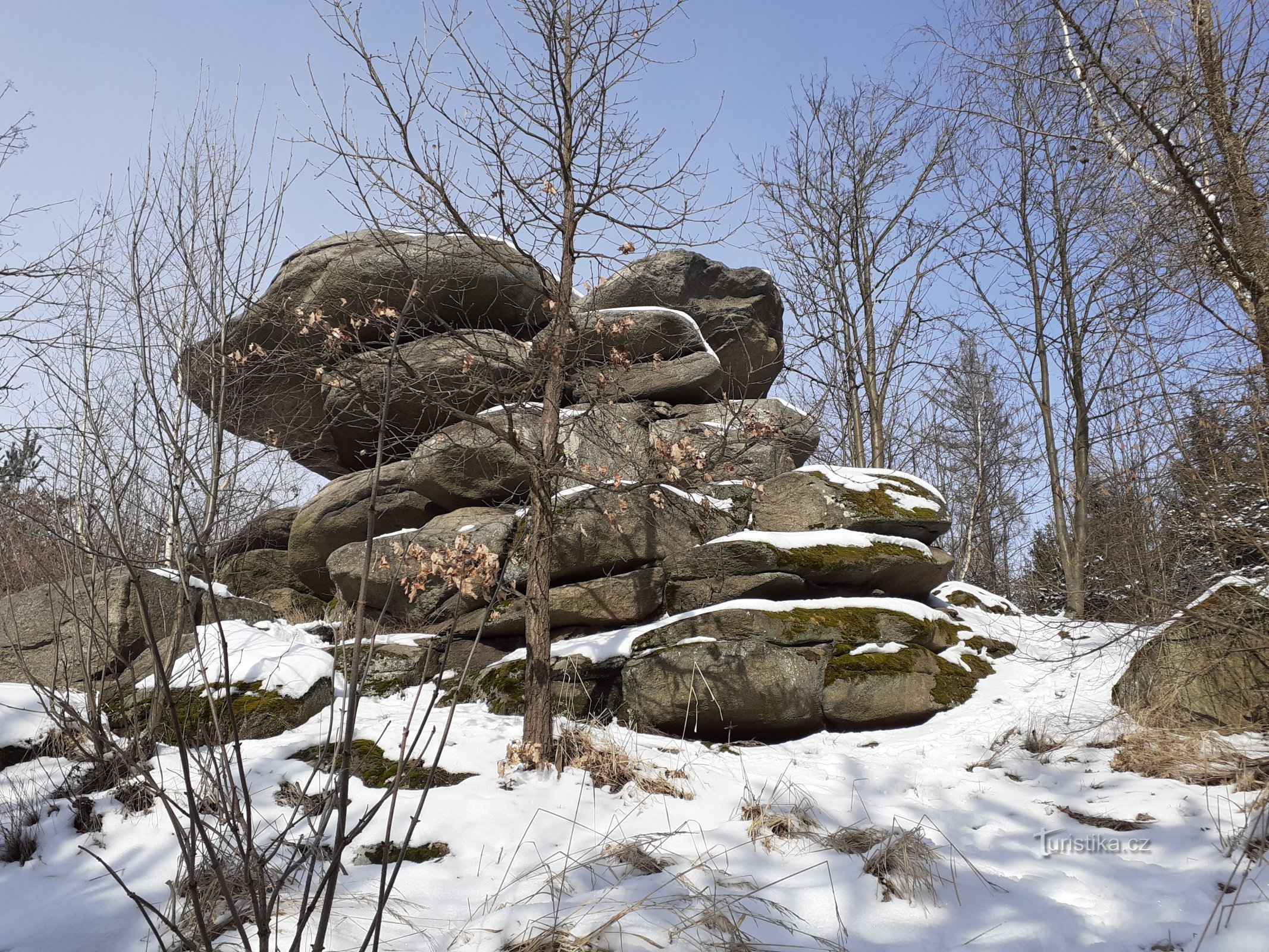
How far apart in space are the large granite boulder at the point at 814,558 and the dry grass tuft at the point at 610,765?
256 centimetres

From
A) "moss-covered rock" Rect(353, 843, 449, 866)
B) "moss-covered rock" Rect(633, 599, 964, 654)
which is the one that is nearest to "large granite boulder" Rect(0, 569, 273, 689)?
"moss-covered rock" Rect(353, 843, 449, 866)

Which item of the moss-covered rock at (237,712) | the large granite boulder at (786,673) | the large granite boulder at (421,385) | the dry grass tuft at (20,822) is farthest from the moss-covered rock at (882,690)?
the dry grass tuft at (20,822)

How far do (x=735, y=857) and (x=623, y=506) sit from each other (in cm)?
319

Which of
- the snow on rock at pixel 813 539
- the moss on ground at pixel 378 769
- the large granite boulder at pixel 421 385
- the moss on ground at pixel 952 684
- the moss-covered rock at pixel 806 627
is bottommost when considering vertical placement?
the moss on ground at pixel 952 684

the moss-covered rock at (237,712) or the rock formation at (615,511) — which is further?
the rock formation at (615,511)

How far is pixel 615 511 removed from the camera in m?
7.45

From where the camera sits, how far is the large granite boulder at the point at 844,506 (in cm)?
812

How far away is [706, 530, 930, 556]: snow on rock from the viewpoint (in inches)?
291

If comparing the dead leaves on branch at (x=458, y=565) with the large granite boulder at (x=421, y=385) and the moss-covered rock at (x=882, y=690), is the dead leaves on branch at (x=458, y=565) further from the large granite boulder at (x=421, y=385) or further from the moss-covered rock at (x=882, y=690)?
the moss-covered rock at (x=882, y=690)

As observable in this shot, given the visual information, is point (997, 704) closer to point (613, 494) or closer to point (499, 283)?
point (613, 494)

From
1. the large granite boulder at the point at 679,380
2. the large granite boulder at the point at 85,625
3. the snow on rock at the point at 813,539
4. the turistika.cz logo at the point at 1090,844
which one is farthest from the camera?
the large granite boulder at the point at 679,380

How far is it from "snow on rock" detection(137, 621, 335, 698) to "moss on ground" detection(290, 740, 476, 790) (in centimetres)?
65

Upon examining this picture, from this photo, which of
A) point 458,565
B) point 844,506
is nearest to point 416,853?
point 458,565

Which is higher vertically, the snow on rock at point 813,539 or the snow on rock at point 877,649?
the snow on rock at point 813,539
